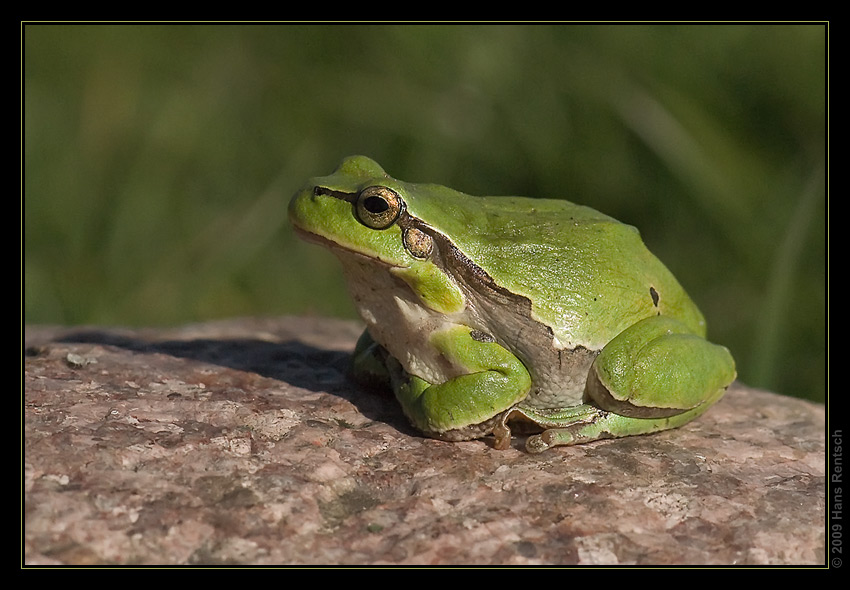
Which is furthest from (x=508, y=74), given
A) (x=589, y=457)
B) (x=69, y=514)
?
(x=69, y=514)

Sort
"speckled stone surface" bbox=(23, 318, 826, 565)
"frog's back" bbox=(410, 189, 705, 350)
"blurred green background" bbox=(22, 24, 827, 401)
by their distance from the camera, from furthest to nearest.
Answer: "blurred green background" bbox=(22, 24, 827, 401), "frog's back" bbox=(410, 189, 705, 350), "speckled stone surface" bbox=(23, 318, 826, 565)

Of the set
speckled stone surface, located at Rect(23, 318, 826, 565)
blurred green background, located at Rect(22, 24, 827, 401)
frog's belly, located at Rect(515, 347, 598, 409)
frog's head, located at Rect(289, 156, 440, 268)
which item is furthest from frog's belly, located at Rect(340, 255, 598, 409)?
blurred green background, located at Rect(22, 24, 827, 401)

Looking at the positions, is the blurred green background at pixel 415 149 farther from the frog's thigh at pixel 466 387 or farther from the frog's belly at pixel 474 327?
the frog's thigh at pixel 466 387

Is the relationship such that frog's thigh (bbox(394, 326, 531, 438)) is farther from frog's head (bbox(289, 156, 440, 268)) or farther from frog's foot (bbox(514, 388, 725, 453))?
frog's head (bbox(289, 156, 440, 268))

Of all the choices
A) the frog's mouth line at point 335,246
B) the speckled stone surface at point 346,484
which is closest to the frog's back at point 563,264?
the frog's mouth line at point 335,246

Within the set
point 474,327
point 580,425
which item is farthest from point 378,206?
point 580,425

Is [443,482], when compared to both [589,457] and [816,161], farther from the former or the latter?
[816,161]

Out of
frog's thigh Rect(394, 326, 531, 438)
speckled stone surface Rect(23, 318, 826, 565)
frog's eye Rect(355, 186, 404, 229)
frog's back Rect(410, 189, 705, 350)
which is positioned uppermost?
frog's eye Rect(355, 186, 404, 229)
